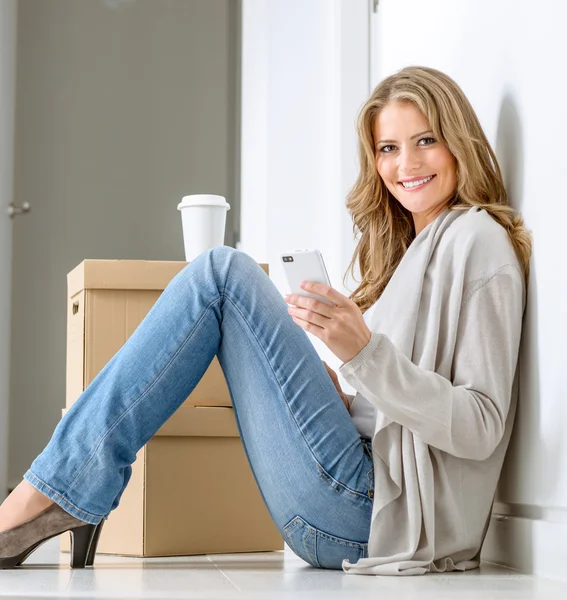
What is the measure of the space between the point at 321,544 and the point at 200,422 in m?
0.54

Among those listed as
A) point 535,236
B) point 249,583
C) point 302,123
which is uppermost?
point 302,123

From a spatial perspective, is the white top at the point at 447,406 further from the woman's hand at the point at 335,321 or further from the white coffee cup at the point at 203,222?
the white coffee cup at the point at 203,222

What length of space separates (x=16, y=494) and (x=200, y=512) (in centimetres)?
57

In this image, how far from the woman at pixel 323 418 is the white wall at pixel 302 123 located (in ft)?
4.42

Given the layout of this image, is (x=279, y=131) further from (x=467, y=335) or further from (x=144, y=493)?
(x=467, y=335)

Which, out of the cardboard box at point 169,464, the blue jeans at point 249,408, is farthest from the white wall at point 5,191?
the blue jeans at point 249,408

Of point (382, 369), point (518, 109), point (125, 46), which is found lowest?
point (382, 369)

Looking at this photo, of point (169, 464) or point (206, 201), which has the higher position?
point (206, 201)

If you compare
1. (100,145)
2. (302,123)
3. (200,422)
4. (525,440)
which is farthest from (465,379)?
(100,145)

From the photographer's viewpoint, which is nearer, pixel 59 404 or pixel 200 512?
pixel 200 512

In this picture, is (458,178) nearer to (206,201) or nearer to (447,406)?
(447,406)

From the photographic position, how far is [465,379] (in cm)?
123

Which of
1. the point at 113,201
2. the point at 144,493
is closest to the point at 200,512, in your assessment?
the point at 144,493

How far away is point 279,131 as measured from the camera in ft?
10.3
